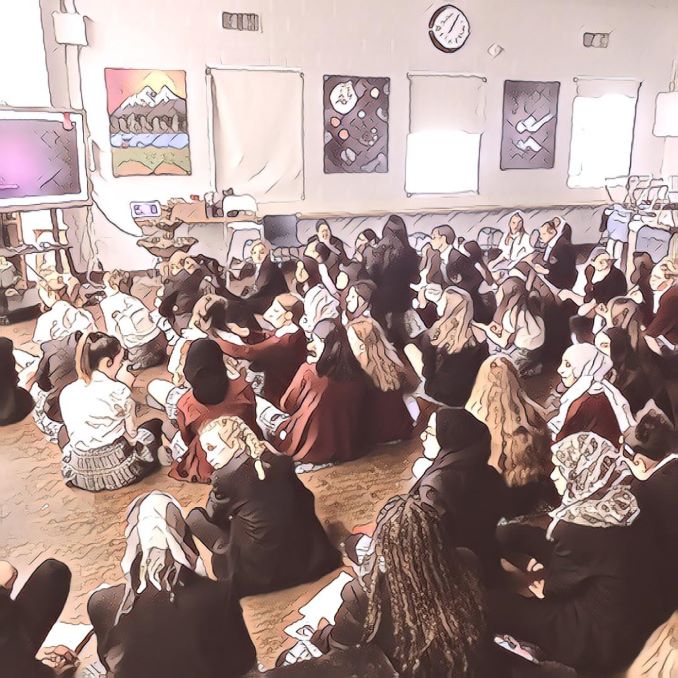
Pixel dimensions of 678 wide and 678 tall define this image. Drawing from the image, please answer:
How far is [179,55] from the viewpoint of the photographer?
6.98m

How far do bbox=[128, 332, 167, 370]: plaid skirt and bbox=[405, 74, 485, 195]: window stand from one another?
4.30 meters

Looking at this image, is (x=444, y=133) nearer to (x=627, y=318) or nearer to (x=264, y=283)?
(x=264, y=283)

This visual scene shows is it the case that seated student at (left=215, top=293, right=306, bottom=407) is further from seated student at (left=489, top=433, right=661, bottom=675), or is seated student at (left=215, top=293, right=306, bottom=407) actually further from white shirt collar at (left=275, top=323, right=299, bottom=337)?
seated student at (left=489, top=433, right=661, bottom=675)

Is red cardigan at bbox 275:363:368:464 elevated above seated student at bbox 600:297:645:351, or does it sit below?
below

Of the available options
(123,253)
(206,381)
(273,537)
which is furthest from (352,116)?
(273,537)

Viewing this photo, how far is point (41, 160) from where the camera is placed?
5855 mm

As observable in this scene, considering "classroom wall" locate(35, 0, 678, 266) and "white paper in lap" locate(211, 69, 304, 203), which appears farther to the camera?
"white paper in lap" locate(211, 69, 304, 203)

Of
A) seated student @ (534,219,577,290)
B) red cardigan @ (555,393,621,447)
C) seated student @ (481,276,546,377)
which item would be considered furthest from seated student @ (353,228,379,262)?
red cardigan @ (555,393,621,447)

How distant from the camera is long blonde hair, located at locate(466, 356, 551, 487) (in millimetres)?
2662

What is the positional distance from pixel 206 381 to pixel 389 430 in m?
1.10

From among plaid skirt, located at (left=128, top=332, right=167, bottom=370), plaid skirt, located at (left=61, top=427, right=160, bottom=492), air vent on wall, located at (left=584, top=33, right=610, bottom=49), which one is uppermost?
air vent on wall, located at (left=584, top=33, right=610, bottom=49)

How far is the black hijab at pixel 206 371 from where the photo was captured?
2977mm

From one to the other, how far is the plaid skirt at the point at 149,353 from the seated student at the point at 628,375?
2838mm

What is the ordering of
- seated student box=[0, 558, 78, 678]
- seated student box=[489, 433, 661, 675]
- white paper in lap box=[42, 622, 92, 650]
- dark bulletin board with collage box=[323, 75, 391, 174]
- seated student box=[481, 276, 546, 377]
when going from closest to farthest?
seated student box=[0, 558, 78, 678]
seated student box=[489, 433, 661, 675]
white paper in lap box=[42, 622, 92, 650]
seated student box=[481, 276, 546, 377]
dark bulletin board with collage box=[323, 75, 391, 174]
